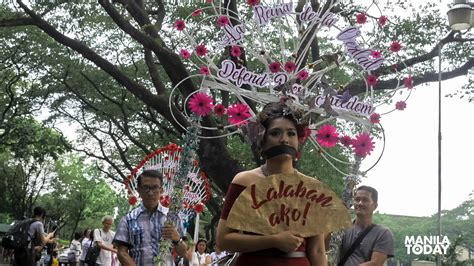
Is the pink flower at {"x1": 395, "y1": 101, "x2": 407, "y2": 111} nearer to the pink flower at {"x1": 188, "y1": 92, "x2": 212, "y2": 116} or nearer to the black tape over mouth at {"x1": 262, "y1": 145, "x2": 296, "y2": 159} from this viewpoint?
the pink flower at {"x1": 188, "y1": 92, "x2": 212, "y2": 116}

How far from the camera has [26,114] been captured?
71.8 ft

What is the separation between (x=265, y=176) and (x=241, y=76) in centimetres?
421

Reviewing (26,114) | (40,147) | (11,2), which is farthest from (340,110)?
(26,114)

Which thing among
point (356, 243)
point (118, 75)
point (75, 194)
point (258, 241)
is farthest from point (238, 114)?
point (75, 194)

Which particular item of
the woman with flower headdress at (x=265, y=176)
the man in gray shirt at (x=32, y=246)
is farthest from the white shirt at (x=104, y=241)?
the woman with flower headdress at (x=265, y=176)

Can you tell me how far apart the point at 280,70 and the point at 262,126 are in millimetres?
4041

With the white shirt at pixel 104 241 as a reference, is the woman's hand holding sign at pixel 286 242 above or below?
below

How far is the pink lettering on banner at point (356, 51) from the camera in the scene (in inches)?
271

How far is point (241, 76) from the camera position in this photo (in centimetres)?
684

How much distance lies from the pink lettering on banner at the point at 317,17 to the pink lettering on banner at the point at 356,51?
26cm

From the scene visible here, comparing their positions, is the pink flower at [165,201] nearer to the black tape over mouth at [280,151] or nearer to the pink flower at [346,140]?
the pink flower at [346,140]

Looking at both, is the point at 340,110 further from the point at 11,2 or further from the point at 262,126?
the point at 11,2

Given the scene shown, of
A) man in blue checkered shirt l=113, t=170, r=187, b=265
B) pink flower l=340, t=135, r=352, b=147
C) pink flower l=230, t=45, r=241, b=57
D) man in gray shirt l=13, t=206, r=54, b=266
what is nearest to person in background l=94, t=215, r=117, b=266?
man in gray shirt l=13, t=206, r=54, b=266

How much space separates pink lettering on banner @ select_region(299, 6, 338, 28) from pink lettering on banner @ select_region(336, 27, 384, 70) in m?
0.26
